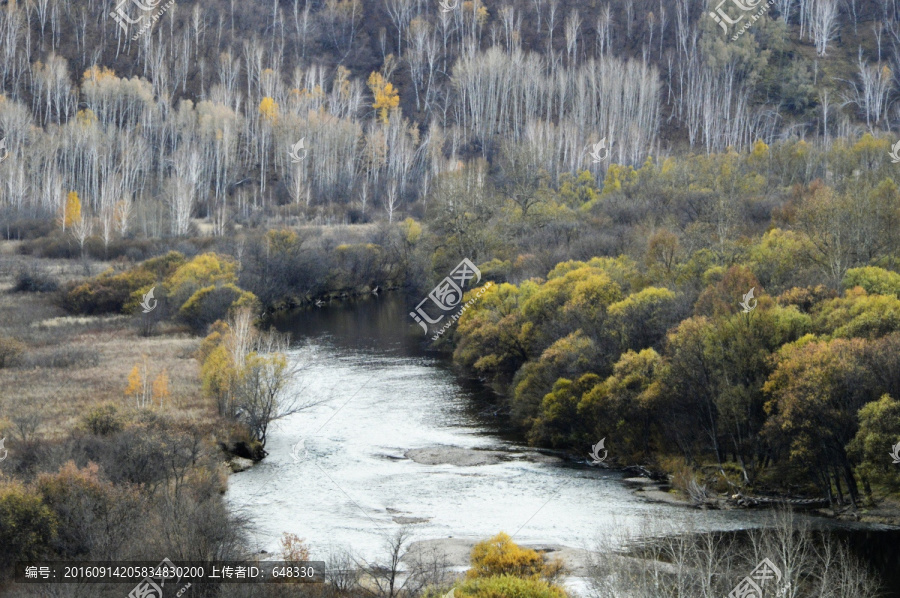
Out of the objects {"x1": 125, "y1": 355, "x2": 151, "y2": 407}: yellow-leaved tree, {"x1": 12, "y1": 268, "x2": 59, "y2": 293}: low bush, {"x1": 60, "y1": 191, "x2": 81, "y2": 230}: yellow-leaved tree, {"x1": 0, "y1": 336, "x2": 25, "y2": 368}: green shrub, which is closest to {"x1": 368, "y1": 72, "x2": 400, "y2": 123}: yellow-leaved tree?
{"x1": 60, "y1": 191, "x2": 81, "y2": 230}: yellow-leaved tree

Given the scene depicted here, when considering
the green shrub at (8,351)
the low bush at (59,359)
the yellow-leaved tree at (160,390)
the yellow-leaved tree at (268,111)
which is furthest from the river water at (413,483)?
the yellow-leaved tree at (268,111)

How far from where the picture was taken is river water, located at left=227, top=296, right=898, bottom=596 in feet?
96.3

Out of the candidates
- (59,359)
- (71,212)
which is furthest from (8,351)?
(71,212)

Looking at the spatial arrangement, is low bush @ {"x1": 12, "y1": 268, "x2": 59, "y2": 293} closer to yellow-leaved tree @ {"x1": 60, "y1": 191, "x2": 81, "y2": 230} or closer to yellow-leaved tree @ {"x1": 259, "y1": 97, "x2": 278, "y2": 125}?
yellow-leaved tree @ {"x1": 60, "y1": 191, "x2": 81, "y2": 230}

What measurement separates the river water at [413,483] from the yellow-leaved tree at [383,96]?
8457 centimetres

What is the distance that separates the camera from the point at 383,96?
130750 millimetres

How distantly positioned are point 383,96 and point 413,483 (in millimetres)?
103211

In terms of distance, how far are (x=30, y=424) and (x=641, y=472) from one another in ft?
79.3

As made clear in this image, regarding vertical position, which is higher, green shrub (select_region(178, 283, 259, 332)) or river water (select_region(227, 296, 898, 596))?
green shrub (select_region(178, 283, 259, 332))

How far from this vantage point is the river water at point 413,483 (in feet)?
96.3

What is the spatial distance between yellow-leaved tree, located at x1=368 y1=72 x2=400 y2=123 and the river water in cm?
8457

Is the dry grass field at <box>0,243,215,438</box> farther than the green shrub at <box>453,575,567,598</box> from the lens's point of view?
Yes

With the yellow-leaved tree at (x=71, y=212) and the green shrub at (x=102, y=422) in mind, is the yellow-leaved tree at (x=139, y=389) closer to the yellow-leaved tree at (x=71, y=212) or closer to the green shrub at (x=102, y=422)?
the green shrub at (x=102, y=422)

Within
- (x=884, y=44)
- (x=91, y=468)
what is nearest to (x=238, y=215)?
(x=91, y=468)
